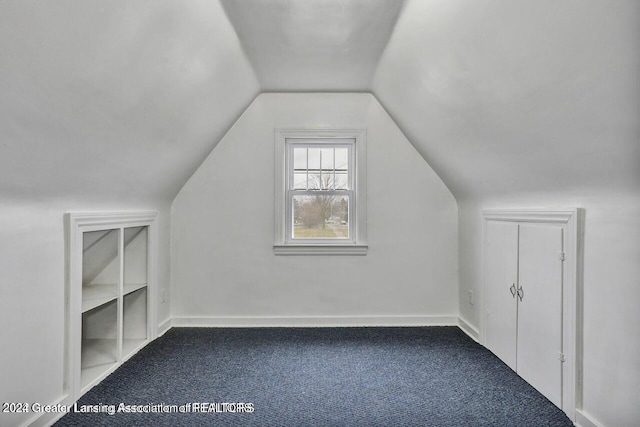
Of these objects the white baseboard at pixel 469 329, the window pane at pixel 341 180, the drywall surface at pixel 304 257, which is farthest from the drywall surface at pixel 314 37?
the white baseboard at pixel 469 329

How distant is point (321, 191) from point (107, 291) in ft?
6.91

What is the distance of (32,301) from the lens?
6.33ft

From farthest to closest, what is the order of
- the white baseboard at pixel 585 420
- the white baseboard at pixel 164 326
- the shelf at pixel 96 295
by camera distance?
the white baseboard at pixel 164 326
the shelf at pixel 96 295
the white baseboard at pixel 585 420

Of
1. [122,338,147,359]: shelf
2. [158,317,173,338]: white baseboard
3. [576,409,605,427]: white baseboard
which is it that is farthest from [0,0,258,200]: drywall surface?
[576,409,605,427]: white baseboard

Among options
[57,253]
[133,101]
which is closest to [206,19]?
[133,101]

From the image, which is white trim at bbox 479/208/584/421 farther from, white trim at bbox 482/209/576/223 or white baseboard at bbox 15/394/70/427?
white baseboard at bbox 15/394/70/427

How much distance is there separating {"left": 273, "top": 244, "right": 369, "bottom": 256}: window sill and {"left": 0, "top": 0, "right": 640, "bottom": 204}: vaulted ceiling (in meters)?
1.21

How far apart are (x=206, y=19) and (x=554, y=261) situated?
8.17ft

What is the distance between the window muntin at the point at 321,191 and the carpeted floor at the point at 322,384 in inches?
42.0

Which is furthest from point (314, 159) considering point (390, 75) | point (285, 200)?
point (390, 75)

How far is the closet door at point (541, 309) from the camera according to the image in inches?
86.6

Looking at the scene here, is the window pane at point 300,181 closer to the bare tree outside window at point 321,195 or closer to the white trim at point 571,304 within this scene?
the bare tree outside window at point 321,195

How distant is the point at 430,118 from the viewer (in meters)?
2.88

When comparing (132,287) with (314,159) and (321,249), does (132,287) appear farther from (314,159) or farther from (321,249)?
(314,159)
